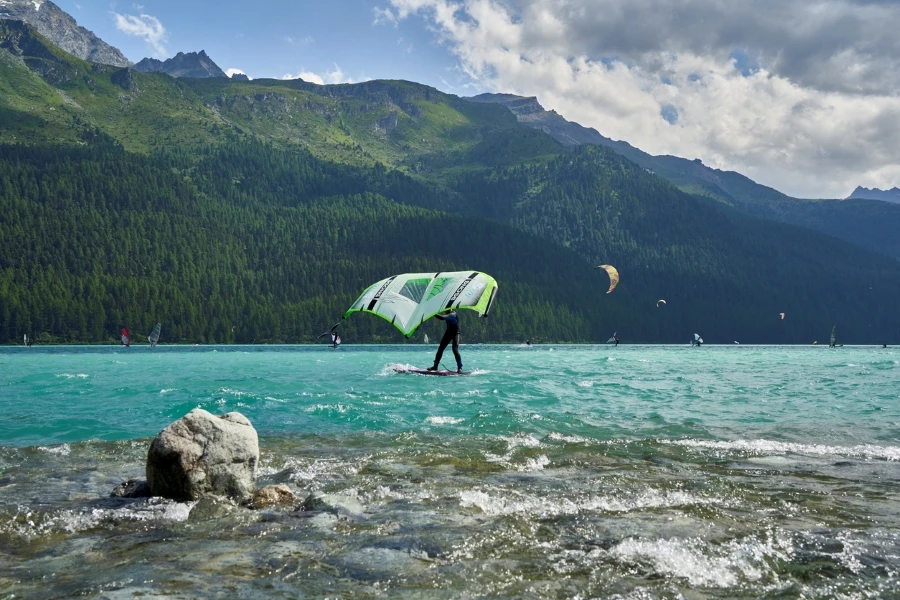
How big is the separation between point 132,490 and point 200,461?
4.84 feet

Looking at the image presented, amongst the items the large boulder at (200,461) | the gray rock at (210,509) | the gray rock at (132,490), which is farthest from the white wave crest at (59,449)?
the gray rock at (210,509)

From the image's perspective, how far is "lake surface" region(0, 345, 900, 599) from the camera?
840 cm

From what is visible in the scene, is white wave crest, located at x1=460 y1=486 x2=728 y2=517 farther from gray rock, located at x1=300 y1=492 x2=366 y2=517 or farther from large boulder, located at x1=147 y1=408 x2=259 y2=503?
large boulder, located at x1=147 y1=408 x2=259 y2=503

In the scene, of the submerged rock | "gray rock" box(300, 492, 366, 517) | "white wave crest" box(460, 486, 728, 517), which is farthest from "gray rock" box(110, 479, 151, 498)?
"white wave crest" box(460, 486, 728, 517)

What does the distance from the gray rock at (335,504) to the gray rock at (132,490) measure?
2896 mm

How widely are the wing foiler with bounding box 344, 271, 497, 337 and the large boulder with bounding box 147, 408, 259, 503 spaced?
22937 mm

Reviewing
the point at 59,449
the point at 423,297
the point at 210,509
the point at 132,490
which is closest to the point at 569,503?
the point at 210,509

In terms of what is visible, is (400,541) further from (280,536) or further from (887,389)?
(887,389)

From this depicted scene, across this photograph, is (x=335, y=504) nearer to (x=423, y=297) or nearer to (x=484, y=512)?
(x=484, y=512)

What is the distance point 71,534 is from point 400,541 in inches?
185

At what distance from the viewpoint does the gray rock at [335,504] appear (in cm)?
1154

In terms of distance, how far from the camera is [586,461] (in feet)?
55.5

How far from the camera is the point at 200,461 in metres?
12.3

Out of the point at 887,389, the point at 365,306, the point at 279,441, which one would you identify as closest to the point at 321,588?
the point at 279,441
